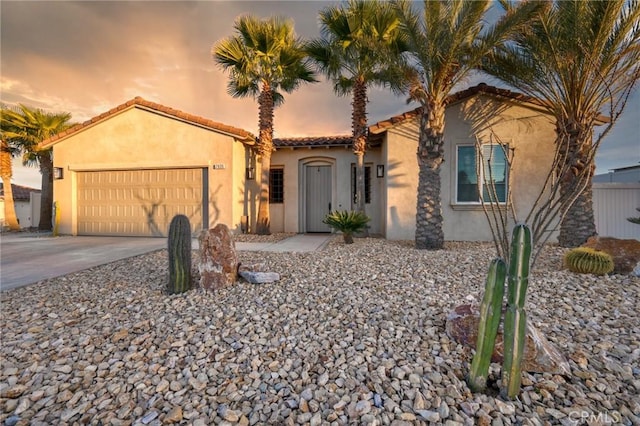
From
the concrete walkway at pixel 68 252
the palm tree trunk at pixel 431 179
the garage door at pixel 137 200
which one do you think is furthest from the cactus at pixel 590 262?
the garage door at pixel 137 200

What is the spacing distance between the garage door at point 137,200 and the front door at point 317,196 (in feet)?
13.3

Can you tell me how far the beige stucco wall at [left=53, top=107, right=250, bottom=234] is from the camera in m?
10.6

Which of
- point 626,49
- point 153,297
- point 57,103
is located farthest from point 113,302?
point 57,103

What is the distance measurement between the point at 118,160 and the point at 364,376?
40.2 feet

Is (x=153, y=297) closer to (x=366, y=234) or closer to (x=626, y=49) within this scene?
(x=366, y=234)

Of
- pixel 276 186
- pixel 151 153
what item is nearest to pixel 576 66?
pixel 276 186

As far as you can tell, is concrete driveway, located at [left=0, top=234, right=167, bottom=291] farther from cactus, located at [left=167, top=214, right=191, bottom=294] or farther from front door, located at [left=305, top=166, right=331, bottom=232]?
front door, located at [left=305, top=166, right=331, bottom=232]

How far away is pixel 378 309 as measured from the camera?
12.3 feet

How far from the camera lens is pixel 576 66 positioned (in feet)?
22.9

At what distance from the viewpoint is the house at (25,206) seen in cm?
1669

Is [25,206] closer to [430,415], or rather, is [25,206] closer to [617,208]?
[430,415]

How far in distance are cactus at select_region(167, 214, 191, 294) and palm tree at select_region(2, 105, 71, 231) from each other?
46.1 ft

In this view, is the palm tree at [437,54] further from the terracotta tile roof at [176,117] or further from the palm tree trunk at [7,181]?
the palm tree trunk at [7,181]

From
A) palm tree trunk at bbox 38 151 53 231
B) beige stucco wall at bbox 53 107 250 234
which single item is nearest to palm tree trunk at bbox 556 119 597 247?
beige stucco wall at bbox 53 107 250 234
